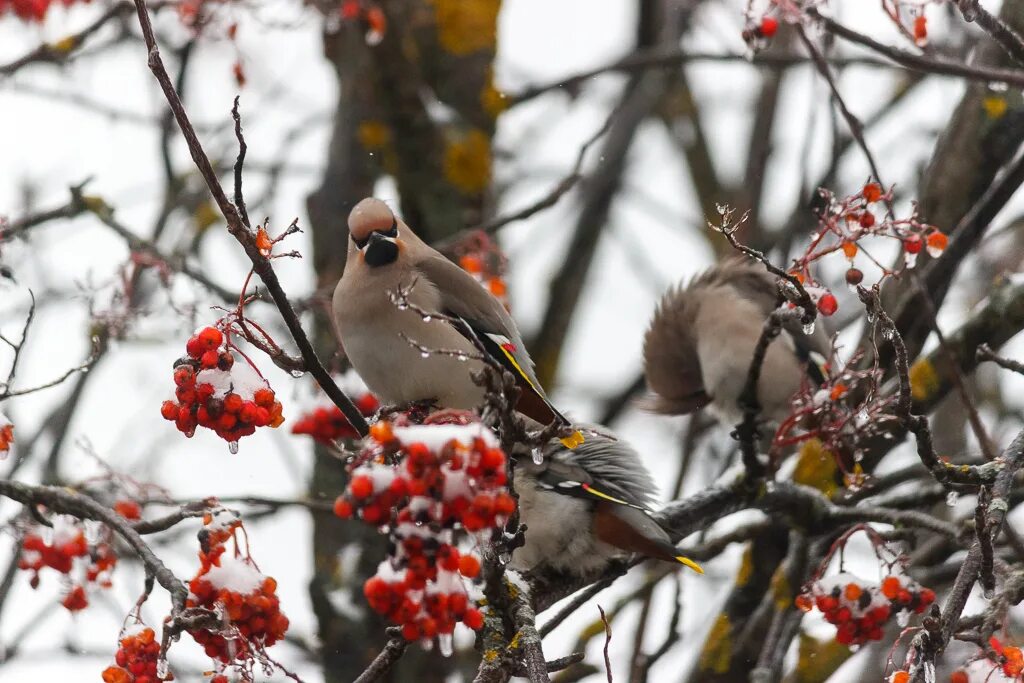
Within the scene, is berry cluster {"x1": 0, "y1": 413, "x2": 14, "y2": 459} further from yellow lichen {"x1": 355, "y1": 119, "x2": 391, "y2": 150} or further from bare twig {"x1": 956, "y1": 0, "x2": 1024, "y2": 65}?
yellow lichen {"x1": 355, "y1": 119, "x2": 391, "y2": 150}

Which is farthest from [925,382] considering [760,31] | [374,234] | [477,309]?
[374,234]

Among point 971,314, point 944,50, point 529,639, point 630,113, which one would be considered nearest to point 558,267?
point 630,113

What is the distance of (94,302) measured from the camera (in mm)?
4598

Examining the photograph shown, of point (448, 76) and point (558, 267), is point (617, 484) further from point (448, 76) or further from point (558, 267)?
point (558, 267)

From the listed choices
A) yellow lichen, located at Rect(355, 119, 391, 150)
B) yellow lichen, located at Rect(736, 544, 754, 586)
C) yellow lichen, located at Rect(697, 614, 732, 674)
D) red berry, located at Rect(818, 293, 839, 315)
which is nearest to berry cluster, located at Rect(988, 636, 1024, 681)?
red berry, located at Rect(818, 293, 839, 315)

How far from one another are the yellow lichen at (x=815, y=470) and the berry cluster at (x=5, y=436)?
327 cm

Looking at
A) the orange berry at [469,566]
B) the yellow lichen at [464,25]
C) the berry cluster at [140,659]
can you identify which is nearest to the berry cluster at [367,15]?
the yellow lichen at [464,25]

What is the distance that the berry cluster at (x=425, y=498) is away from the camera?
2244 millimetres

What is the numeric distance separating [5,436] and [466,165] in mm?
3654

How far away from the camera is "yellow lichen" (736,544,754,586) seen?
18.1 ft

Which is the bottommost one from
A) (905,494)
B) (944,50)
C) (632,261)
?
(905,494)

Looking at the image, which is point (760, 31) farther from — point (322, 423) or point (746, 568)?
point (746, 568)

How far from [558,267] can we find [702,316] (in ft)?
5.10

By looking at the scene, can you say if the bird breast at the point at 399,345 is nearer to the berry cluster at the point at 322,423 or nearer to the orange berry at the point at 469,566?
the berry cluster at the point at 322,423
